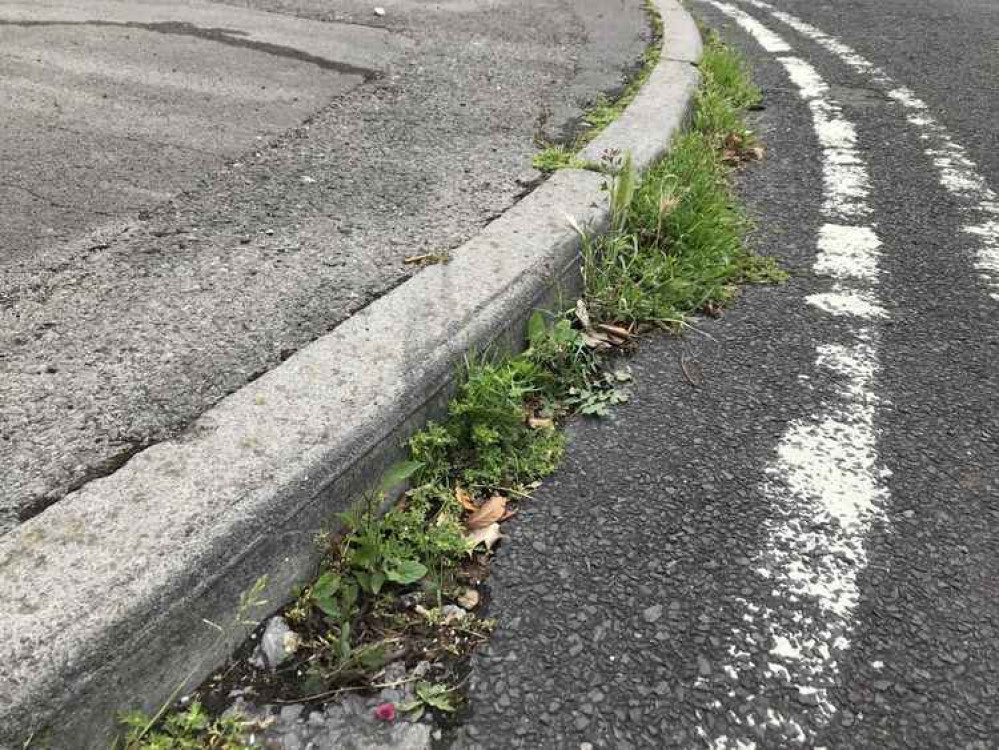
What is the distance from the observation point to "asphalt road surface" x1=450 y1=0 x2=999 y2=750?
1.33m

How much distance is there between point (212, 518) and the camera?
139 cm

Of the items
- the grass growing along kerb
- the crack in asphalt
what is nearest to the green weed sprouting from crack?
the grass growing along kerb

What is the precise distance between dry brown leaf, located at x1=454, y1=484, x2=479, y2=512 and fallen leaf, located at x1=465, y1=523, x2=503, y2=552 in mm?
75

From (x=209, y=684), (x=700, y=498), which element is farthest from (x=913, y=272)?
(x=209, y=684)

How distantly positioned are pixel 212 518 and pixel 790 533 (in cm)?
113

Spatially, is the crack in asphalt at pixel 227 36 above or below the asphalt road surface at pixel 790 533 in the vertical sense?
above

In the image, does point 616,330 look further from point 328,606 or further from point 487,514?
point 328,606

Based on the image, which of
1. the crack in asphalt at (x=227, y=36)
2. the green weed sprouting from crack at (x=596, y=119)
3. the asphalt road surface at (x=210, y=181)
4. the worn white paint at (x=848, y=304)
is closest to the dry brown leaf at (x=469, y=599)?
the asphalt road surface at (x=210, y=181)

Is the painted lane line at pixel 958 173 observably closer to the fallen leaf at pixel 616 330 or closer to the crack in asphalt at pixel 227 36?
the fallen leaf at pixel 616 330

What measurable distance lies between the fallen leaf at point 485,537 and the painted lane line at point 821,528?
51cm

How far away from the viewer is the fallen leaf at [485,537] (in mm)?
1653

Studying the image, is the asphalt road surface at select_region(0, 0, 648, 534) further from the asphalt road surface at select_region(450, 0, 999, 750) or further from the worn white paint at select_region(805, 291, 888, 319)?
the worn white paint at select_region(805, 291, 888, 319)

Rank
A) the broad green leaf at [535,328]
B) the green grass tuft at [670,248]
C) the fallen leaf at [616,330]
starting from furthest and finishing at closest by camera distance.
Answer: the green grass tuft at [670,248] < the fallen leaf at [616,330] < the broad green leaf at [535,328]

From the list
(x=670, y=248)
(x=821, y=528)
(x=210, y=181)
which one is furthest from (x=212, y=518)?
(x=670, y=248)
